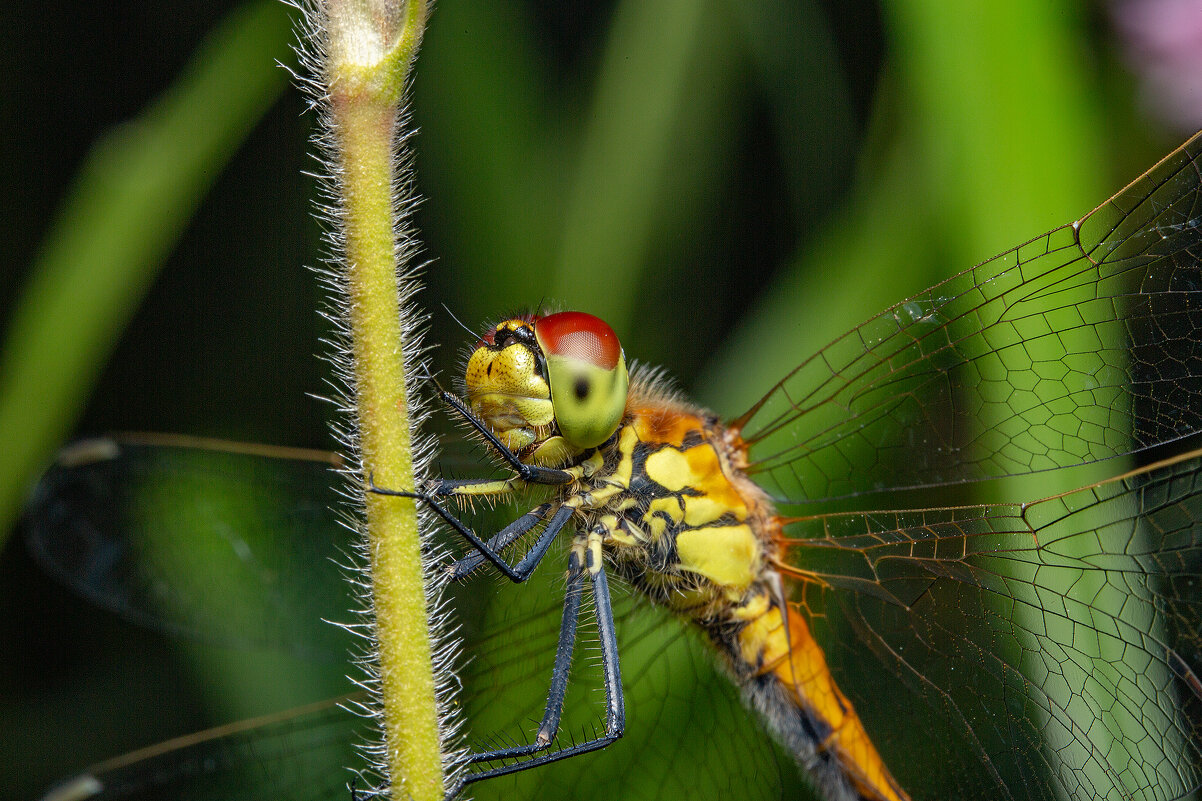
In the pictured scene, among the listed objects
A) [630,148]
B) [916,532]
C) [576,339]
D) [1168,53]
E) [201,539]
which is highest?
[630,148]

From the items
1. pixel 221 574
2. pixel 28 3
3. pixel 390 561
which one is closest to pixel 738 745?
pixel 221 574

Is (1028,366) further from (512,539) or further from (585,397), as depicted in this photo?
(512,539)

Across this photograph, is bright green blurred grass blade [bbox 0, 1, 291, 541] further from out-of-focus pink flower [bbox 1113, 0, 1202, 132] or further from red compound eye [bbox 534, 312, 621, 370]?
out-of-focus pink flower [bbox 1113, 0, 1202, 132]

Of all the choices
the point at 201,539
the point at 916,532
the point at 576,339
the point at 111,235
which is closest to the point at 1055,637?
the point at 916,532

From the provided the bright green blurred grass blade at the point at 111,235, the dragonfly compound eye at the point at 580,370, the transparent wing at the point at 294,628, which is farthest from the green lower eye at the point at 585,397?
the bright green blurred grass blade at the point at 111,235

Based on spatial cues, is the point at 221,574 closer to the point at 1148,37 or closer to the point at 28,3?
the point at 28,3

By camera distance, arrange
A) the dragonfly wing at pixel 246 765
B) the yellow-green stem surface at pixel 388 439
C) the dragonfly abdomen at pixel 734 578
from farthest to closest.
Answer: the dragonfly wing at pixel 246 765 < the dragonfly abdomen at pixel 734 578 < the yellow-green stem surface at pixel 388 439

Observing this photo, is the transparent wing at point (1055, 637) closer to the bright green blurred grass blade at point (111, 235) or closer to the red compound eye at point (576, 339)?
the red compound eye at point (576, 339)
